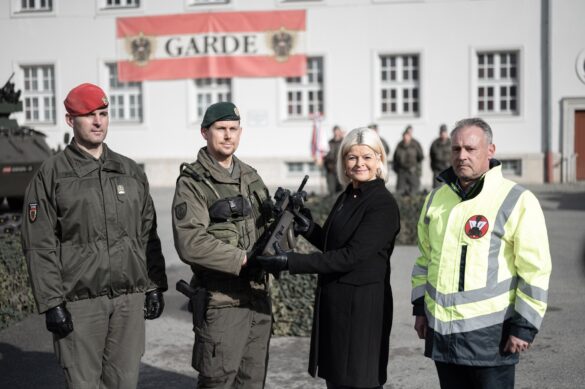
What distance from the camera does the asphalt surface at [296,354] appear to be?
17.8ft

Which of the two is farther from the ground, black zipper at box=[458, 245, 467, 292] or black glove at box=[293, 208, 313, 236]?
black glove at box=[293, 208, 313, 236]

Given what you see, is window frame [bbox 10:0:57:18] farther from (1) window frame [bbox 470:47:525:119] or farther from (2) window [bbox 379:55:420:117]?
(1) window frame [bbox 470:47:525:119]

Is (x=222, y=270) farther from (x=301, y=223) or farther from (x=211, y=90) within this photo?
(x=211, y=90)

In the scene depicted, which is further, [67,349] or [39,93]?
[39,93]

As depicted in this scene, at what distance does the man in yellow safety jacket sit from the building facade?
19872 mm

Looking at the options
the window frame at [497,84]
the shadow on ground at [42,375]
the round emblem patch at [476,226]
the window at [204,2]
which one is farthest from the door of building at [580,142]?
the round emblem patch at [476,226]

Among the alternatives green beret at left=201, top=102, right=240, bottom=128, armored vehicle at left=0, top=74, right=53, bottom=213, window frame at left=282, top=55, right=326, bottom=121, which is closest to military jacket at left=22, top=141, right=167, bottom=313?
green beret at left=201, top=102, right=240, bottom=128

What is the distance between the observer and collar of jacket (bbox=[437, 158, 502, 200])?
3.55 m

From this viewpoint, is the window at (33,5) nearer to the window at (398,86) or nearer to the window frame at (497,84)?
the window at (398,86)

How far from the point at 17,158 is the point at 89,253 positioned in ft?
30.8

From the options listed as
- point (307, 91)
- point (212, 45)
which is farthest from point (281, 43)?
point (212, 45)

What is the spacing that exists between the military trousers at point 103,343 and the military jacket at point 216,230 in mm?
396

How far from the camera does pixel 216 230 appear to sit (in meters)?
3.87

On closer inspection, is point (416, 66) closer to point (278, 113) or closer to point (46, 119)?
point (278, 113)
